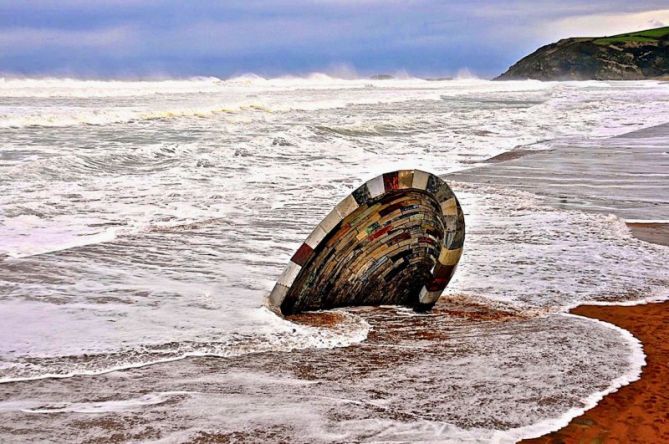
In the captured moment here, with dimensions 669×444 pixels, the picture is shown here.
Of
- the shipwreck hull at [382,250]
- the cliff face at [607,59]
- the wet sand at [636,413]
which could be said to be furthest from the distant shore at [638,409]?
the cliff face at [607,59]

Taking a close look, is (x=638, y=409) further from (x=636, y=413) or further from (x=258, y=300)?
(x=258, y=300)

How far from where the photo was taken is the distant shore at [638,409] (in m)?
3.51

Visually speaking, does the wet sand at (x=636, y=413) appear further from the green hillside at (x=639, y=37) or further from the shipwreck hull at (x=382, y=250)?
the green hillside at (x=639, y=37)

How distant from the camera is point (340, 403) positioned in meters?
3.92

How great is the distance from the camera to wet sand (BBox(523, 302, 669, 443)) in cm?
351

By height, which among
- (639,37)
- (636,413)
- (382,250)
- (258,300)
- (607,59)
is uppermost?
(639,37)

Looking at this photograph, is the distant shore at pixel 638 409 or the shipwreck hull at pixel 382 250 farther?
the shipwreck hull at pixel 382 250

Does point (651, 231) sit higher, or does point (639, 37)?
point (639, 37)

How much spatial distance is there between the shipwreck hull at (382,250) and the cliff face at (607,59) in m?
94.8

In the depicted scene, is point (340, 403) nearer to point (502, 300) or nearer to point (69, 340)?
point (69, 340)

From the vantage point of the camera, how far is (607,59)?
9669 centimetres

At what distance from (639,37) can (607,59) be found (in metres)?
9.75

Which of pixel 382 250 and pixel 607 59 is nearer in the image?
pixel 382 250

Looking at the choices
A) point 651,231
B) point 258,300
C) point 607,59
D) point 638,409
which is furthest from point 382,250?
point 607,59
